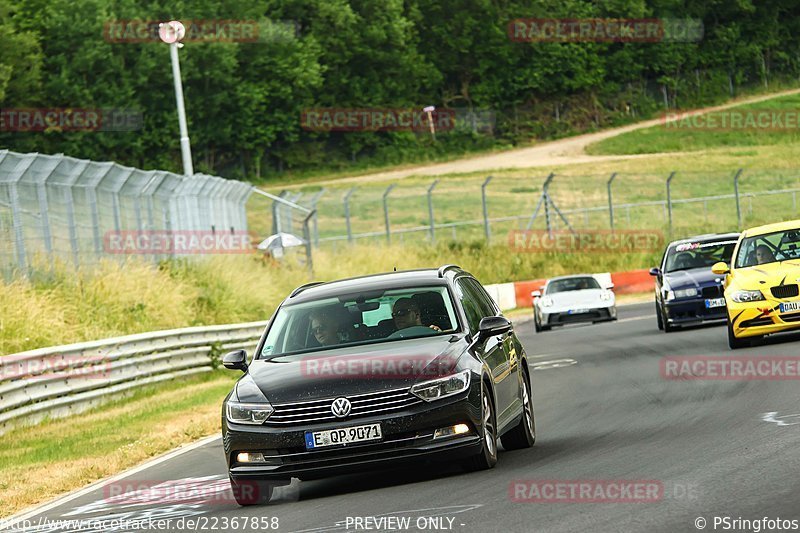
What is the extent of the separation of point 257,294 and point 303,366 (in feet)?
74.4

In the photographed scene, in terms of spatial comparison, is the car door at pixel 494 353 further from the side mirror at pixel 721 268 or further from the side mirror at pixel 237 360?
the side mirror at pixel 721 268

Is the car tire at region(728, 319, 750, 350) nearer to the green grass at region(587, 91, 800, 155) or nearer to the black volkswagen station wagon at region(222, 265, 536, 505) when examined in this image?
the black volkswagen station wagon at region(222, 265, 536, 505)

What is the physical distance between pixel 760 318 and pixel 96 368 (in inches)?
346

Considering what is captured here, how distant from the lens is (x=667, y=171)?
233ft

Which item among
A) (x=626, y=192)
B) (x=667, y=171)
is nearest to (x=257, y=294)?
(x=626, y=192)

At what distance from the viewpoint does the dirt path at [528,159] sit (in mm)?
83750

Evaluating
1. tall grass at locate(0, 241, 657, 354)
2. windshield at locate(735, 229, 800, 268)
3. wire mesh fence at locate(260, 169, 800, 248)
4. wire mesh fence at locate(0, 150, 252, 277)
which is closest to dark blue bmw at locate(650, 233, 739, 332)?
windshield at locate(735, 229, 800, 268)

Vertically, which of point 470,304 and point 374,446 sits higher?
A: point 470,304

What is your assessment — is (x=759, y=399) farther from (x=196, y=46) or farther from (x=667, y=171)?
(x=196, y=46)

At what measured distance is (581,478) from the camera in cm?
955

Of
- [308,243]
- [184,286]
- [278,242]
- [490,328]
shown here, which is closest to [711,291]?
[184,286]

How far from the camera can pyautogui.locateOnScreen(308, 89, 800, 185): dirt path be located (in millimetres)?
83750

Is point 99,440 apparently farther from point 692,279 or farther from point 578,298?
point 578,298

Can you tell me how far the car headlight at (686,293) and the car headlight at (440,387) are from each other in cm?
1479
